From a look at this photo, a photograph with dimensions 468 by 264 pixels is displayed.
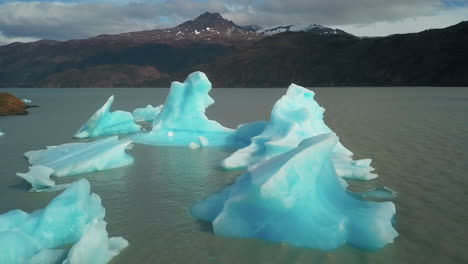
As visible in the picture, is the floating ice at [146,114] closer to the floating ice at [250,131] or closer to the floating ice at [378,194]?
the floating ice at [250,131]

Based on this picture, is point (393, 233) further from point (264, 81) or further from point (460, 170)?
point (264, 81)

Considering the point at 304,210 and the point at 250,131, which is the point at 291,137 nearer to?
the point at 250,131

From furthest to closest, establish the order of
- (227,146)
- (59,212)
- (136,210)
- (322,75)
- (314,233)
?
(322,75)
(227,146)
(136,210)
(59,212)
(314,233)

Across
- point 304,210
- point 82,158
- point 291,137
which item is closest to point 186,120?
point 82,158

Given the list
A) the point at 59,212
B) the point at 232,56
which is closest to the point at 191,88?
the point at 59,212

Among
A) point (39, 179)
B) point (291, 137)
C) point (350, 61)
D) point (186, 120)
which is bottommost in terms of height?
point (39, 179)

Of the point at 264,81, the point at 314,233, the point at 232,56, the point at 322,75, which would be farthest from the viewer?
the point at 232,56
